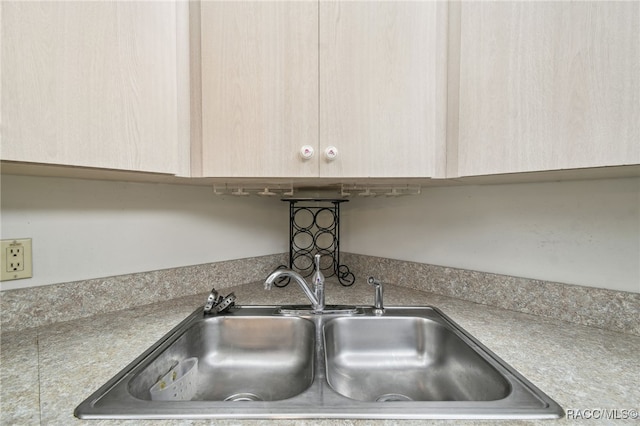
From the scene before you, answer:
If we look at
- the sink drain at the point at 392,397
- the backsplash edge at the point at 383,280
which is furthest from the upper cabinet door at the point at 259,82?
the sink drain at the point at 392,397

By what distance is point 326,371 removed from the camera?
64cm

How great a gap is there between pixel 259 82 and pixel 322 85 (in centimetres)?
18

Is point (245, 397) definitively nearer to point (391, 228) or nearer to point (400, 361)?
point (400, 361)

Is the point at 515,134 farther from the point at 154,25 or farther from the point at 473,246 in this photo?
the point at 154,25

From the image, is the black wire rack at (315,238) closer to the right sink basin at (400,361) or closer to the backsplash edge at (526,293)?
the backsplash edge at (526,293)

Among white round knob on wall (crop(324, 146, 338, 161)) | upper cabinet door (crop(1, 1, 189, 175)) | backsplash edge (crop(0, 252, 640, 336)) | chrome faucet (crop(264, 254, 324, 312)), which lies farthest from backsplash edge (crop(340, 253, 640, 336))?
upper cabinet door (crop(1, 1, 189, 175))

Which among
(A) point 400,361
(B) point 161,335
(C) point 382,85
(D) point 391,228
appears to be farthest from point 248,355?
(C) point 382,85

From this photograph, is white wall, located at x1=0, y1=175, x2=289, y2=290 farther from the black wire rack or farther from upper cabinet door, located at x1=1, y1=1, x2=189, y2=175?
upper cabinet door, located at x1=1, y1=1, x2=189, y2=175

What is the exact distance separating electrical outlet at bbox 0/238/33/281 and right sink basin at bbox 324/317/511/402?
0.87 metres

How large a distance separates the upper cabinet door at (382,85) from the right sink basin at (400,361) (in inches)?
19.5

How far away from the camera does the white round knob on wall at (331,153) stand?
77 cm

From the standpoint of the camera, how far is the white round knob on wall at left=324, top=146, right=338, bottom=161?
771mm

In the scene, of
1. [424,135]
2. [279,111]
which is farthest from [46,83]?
[424,135]

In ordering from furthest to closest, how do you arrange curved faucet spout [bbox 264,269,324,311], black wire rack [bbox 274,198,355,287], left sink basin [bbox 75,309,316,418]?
black wire rack [bbox 274,198,355,287]
curved faucet spout [bbox 264,269,324,311]
left sink basin [bbox 75,309,316,418]
